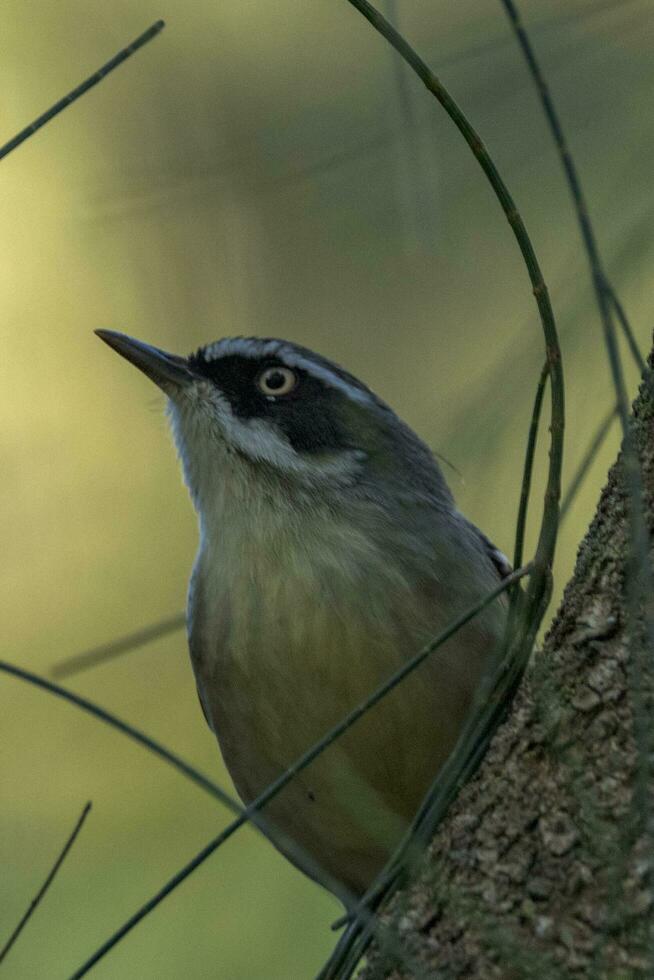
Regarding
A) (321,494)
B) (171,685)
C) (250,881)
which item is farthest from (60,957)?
(321,494)

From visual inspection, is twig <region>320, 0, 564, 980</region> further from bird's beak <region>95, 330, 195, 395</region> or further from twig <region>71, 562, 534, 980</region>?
bird's beak <region>95, 330, 195, 395</region>

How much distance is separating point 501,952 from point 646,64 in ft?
6.59

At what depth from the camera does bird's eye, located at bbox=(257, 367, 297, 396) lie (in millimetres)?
5500

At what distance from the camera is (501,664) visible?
9.71ft

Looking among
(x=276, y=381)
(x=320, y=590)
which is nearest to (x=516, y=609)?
(x=320, y=590)

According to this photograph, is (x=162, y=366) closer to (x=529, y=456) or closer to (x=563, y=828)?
(x=529, y=456)

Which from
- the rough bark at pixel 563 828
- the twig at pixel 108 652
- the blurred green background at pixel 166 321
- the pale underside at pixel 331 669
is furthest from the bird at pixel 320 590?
the rough bark at pixel 563 828

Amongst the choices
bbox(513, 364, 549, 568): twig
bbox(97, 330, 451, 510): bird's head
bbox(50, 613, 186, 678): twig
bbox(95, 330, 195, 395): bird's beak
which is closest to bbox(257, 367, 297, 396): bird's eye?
bbox(97, 330, 451, 510): bird's head

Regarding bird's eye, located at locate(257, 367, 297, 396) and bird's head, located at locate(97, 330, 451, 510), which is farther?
bird's eye, located at locate(257, 367, 297, 396)

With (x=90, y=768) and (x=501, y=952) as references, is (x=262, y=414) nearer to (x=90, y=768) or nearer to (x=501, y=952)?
(x=90, y=768)

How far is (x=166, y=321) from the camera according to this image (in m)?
7.74

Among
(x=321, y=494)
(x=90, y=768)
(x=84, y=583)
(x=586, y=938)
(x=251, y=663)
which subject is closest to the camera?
(x=586, y=938)

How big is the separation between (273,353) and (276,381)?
5.0 inches

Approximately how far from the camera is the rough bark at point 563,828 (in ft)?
8.24
